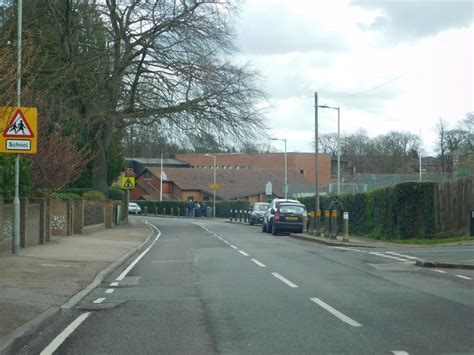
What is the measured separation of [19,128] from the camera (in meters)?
18.0

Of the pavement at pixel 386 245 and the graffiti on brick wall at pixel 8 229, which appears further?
the graffiti on brick wall at pixel 8 229

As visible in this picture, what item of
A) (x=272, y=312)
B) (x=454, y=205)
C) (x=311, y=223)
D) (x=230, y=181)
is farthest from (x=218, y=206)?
(x=272, y=312)

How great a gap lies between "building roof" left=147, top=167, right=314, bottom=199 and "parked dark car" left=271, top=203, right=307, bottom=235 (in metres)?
52.0

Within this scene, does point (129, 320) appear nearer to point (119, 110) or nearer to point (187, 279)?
point (187, 279)

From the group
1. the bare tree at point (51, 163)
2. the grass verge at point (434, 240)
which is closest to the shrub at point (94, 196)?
the bare tree at point (51, 163)

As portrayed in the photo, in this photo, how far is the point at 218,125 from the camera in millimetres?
38625

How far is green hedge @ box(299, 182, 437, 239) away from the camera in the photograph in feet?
93.6

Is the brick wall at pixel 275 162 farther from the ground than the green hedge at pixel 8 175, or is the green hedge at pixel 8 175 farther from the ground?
the brick wall at pixel 275 162

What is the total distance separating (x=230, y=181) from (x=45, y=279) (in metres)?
80.8

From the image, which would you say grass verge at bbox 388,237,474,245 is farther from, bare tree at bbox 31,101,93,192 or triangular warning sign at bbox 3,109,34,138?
triangular warning sign at bbox 3,109,34,138

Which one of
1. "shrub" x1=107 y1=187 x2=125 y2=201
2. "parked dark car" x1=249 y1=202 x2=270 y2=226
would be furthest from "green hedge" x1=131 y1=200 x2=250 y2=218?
"shrub" x1=107 y1=187 x2=125 y2=201

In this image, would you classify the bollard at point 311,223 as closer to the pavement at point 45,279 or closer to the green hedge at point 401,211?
the green hedge at point 401,211

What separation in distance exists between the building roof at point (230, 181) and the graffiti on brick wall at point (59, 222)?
205ft

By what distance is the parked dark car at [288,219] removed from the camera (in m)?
37.5
